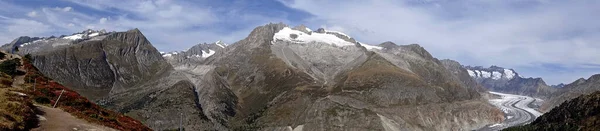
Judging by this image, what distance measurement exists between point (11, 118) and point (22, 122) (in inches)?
38.4

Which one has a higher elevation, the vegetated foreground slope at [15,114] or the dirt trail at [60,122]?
the vegetated foreground slope at [15,114]

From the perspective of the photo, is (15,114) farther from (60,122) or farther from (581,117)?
(581,117)

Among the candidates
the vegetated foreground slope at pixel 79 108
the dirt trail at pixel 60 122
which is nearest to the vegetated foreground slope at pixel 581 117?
the vegetated foreground slope at pixel 79 108

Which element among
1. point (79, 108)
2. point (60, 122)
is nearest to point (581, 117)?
point (79, 108)

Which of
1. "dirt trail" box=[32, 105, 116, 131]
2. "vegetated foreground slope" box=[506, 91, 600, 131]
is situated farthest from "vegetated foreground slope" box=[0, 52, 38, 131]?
"vegetated foreground slope" box=[506, 91, 600, 131]

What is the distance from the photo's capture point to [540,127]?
187375 millimetres

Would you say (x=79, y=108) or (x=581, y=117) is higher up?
(x=581, y=117)

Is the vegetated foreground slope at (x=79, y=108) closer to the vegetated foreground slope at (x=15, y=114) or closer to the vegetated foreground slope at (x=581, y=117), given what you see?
the vegetated foreground slope at (x=15, y=114)

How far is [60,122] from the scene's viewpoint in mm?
54281

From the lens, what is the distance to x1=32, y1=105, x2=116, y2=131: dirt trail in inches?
2021

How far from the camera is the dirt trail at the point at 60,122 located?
5134cm

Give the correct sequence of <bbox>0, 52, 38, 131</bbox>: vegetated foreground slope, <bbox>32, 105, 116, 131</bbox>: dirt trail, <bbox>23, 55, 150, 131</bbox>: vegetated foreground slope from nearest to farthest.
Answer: <bbox>0, 52, 38, 131</bbox>: vegetated foreground slope, <bbox>32, 105, 116, 131</bbox>: dirt trail, <bbox>23, 55, 150, 131</bbox>: vegetated foreground slope

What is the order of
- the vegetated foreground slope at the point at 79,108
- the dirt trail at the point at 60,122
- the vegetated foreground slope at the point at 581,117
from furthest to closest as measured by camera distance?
1. the vegetated foreground slope at the point at 581,117
2. the vegetated foreground slope at the point at 79,108
3. the dirt trail at the point at 60,122

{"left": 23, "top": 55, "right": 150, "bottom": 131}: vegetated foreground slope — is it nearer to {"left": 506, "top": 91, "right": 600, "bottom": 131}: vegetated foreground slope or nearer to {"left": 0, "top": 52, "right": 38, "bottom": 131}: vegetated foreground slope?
{"left": 0, "top": 52, "right": 38, "bottom": 131}: vegetated foreground slope
